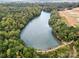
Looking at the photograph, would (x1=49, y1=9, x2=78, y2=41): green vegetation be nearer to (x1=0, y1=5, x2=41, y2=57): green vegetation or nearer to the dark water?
the dark water

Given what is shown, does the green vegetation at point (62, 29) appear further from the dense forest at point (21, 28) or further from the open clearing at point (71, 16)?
the open clearing at point (71, 16)

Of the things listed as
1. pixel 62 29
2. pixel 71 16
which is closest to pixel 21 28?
pixel 62 29

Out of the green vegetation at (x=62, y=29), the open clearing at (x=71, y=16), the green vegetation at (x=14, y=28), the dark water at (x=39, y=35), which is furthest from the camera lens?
the open clearing at (x=71, y=16)

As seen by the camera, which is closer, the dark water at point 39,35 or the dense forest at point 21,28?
the dense forest at point 21,28

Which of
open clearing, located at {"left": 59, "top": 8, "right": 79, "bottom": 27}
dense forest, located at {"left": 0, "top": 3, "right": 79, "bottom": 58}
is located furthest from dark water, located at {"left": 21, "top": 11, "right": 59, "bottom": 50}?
open clearing, located at {"left": 59, "top": 8, "right": 79, "bottom": 27}

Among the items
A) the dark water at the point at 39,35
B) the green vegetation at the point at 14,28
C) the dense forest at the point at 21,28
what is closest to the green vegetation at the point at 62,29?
the dense forest at the point at 21,28
